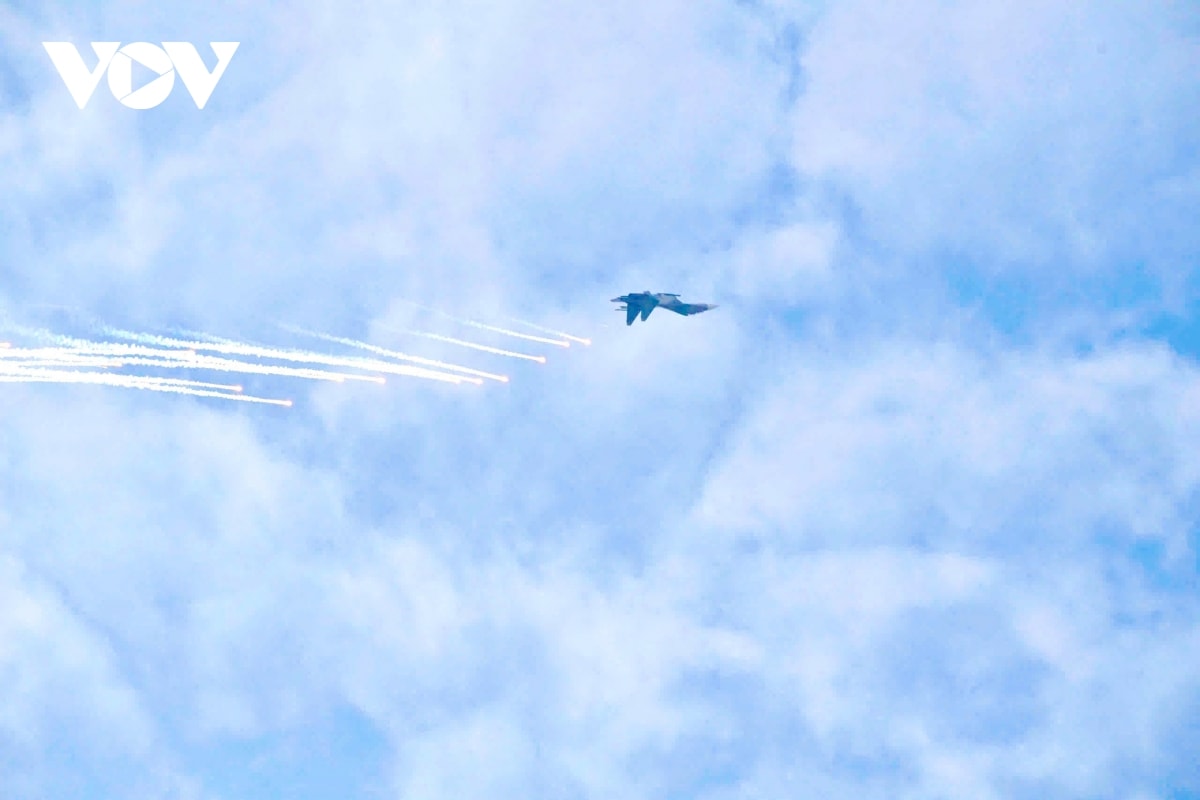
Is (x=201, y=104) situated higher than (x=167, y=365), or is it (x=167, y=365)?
(x=201, y=104)

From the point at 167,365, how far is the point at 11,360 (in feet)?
51.1

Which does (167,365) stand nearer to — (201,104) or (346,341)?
(346,341)

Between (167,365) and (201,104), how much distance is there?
63.4 m

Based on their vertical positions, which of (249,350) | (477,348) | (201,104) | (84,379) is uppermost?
(201,104)

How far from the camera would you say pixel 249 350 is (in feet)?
513

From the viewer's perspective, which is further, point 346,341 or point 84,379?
point 346,341

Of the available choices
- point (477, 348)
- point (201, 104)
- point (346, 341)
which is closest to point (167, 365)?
point (346, 341)

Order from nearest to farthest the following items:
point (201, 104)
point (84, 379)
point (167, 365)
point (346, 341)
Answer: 1. point (84, 379)
2. point (167, 365)
3. point (346, 341)
4. point (201, 104)

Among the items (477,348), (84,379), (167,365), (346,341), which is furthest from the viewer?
(477,348)

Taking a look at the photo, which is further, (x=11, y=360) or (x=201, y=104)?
(x=201, y=104)

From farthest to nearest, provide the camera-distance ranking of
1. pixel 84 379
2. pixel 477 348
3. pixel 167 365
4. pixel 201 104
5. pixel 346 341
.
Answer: pixel 201 104 < pixel 477 348 < pixel 346 341 < pixel 167 365 < pixel 84 379

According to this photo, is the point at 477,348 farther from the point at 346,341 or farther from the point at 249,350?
the point at 249,350

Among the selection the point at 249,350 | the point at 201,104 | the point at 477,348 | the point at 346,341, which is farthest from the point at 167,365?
the point at 201,104

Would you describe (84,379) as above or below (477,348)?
below
